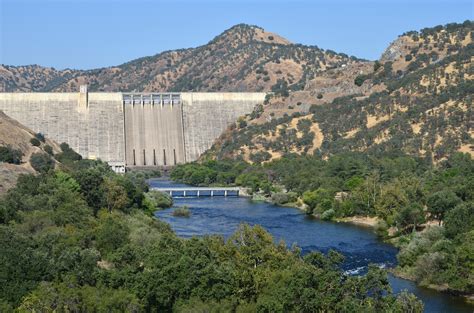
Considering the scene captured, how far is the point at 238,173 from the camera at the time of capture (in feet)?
376

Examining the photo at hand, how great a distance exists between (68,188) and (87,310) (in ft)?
106

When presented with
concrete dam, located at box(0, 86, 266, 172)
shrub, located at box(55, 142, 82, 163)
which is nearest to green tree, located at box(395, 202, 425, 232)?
shrub, located at box(55, 142, 82, 163)

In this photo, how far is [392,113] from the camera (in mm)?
114188

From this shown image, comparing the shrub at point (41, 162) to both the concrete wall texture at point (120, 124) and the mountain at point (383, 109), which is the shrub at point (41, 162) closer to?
the mountain at point (383, 109)

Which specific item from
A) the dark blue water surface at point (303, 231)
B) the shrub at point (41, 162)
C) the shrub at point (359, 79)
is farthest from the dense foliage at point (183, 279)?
the shrub at point (359, 79)

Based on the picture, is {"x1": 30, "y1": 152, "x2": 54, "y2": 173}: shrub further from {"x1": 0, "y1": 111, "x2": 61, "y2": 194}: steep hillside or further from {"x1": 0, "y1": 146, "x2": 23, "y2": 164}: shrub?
{"x1": 0, "y1": 146, "x2": 23, "y2": 164}: shrub

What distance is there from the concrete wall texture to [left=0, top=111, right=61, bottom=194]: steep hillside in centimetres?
2945

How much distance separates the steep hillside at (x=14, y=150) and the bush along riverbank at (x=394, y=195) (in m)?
26.4

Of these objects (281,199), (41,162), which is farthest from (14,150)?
(281,199)

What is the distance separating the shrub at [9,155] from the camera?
78500mm

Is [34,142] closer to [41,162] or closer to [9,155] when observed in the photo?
[41,162]

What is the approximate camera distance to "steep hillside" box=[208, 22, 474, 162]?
4070 inches

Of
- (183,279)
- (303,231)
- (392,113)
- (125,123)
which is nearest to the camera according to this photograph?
(183,279)

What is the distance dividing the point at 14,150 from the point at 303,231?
102 feet
